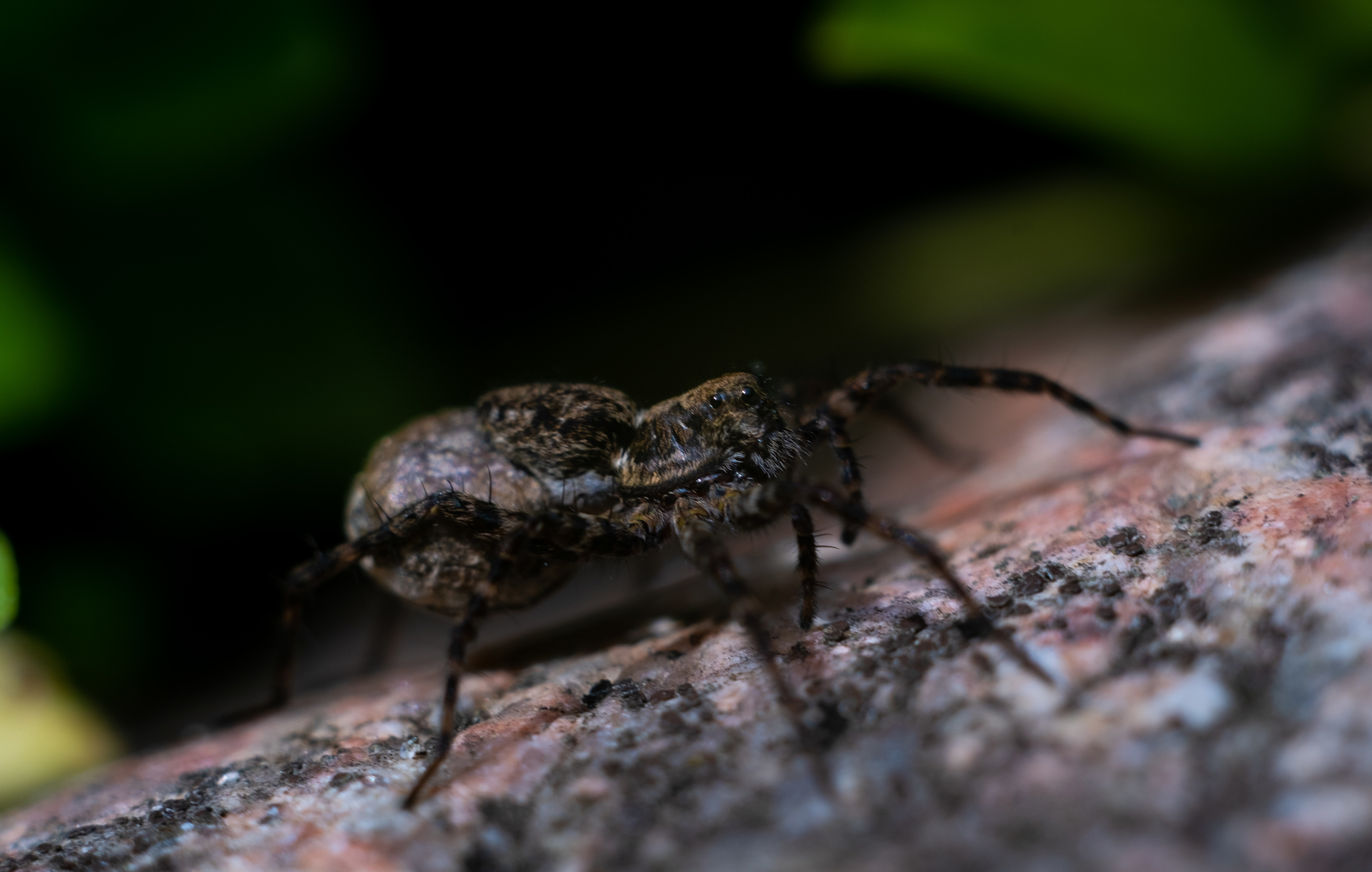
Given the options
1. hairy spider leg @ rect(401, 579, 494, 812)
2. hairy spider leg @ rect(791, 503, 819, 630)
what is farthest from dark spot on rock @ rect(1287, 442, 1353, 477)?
hairy spider leg @ rect(401, 579, 494, 812)

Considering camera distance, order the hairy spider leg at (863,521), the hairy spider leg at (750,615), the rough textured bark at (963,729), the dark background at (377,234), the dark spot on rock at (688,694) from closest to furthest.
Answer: the rough textured bark at (963,729)
the hairy spider leg at (750,615)
the hairy spider leg at (863,521)
the dark spot on rock at (688,694)
the dark background at (377,234)

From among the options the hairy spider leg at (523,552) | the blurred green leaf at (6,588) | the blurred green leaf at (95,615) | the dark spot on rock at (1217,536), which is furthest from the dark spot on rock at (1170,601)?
the blurred green leaf at (95,615)

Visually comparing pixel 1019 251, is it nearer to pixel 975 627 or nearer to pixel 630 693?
pixel 975 627

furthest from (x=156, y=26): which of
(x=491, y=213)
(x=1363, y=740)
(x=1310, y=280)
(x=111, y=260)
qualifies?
(x=1310, y=280)

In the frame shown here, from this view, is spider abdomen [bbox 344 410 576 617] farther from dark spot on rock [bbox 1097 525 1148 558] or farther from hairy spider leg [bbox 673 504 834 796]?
dark spot on rock [bbox 1097 525 1148 558]

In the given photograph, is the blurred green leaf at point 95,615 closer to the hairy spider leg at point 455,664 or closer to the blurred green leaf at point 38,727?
the blurred green leaf at point 38,727

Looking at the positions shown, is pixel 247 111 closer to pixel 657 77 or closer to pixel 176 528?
pixel 176 528

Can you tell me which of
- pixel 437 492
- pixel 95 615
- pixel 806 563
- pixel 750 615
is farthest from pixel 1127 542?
pixel 95 615
